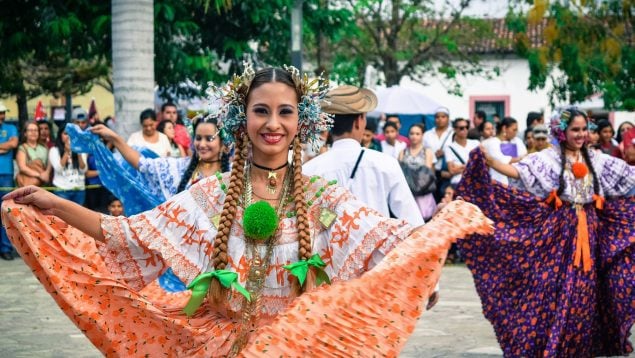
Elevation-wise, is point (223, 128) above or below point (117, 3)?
below

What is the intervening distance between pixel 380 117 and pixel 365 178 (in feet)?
48.9

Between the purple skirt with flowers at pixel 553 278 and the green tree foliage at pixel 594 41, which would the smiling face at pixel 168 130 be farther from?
the green tree foliage at pixel 594 41

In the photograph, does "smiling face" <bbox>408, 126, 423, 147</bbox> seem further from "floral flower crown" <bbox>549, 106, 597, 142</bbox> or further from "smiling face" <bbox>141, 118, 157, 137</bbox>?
"floral flower crown" <bbox>549, 106, 597, 142</bbox>

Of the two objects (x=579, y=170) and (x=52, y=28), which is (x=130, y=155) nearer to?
(x=579, y=170)

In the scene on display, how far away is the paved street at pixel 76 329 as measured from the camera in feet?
26.8

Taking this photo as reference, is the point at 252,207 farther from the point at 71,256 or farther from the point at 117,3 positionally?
the point at 117,3

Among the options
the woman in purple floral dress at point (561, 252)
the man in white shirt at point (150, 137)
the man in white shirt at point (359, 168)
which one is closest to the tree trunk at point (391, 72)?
the man in white shirt at point (150, 137)

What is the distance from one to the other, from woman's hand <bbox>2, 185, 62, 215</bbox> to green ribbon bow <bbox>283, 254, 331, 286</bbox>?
3.25ft

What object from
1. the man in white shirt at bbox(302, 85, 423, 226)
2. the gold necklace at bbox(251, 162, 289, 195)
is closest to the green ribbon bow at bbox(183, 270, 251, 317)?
the gold necklace at bbox(251, 162, 289, 195)

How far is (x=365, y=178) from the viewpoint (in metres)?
6.75

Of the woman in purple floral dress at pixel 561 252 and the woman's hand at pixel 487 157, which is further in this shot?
the woman's hand at pixel 487 157

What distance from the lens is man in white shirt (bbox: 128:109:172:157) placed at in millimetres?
12500

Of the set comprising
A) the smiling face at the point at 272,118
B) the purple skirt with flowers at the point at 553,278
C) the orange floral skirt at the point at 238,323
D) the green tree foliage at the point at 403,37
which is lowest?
the purple skirt with flowers at the point at 553,278

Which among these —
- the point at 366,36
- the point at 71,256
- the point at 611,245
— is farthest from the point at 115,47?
the point at 366,36
